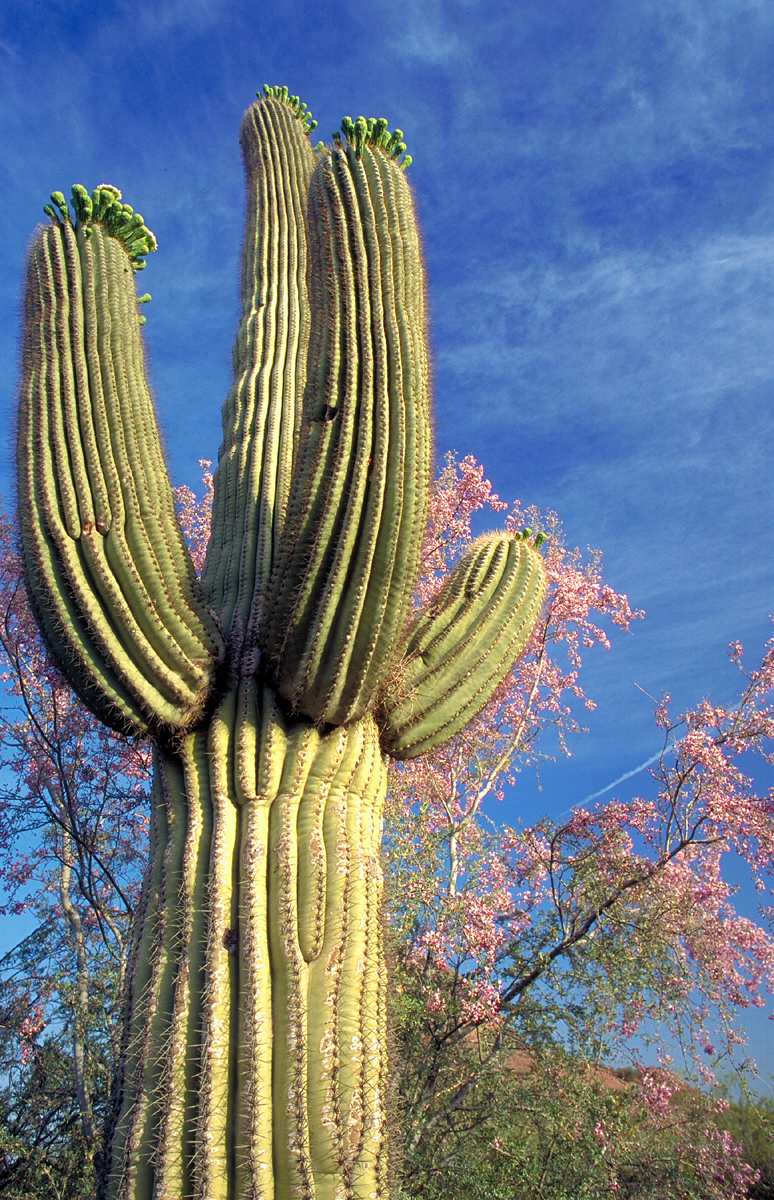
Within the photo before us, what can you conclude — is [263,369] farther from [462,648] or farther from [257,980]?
[257,980]

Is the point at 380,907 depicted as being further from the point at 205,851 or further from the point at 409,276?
the point at 409,276

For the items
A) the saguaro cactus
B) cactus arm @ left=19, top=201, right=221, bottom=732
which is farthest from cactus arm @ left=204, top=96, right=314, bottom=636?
cactus arm @ left=19, top=201, right=221, bottom=732

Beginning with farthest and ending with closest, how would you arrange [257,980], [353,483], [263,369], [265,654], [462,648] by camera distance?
[263,369] < [462,648] < [265,654] < [353,483] < [257,980]

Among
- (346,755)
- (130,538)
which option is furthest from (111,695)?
(346,755)

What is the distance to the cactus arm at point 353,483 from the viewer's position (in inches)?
105

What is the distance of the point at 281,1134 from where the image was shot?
6.43ft

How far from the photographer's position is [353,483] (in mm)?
2768

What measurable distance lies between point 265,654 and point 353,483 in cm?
77

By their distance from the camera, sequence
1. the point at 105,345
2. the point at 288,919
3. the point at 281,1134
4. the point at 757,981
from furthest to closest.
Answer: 1. the point at 757,981
2. the point at 105,345
3. the point at 288,919
4. the point at 281,1134

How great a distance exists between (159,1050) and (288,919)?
0.49 meters

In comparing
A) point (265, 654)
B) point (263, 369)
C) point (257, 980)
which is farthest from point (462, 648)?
point (263, 369)

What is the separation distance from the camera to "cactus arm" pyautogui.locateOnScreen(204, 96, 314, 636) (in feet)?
11.4

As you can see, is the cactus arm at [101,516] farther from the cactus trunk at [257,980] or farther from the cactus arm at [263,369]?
the cactus arm at [263,369]

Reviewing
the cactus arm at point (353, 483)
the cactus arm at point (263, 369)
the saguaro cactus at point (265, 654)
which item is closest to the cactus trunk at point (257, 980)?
the saguaro cactus at point (265, 654)
